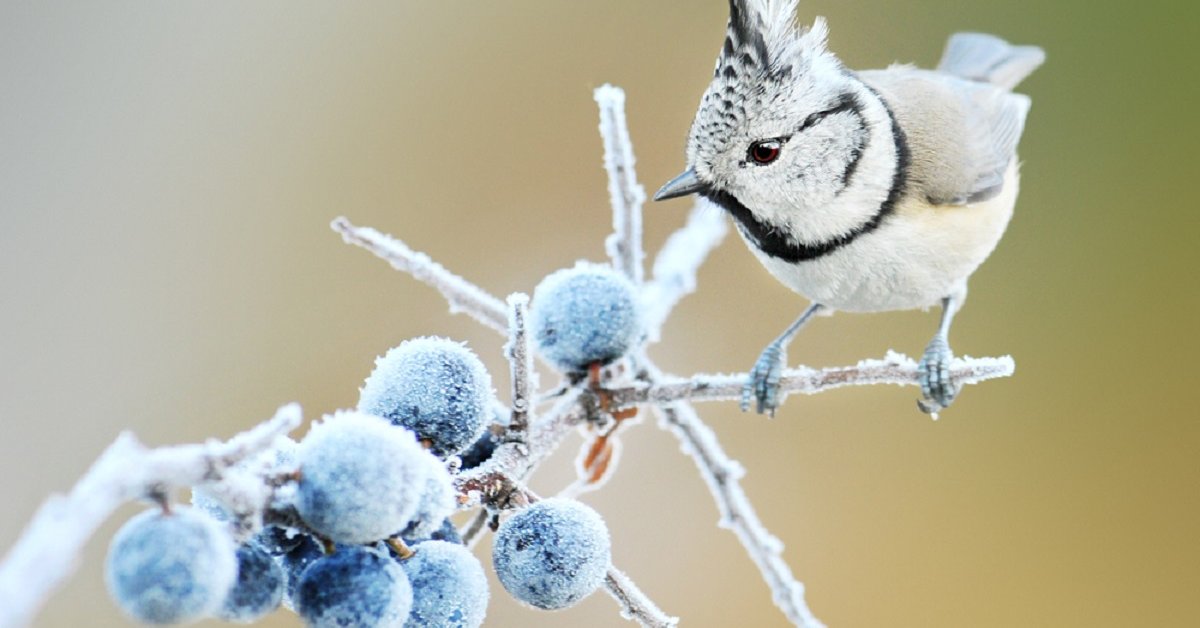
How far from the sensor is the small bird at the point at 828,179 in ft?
3.65

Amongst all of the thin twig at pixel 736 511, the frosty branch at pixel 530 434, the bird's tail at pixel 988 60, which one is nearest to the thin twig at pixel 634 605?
the frosty branch at pixel 530 434

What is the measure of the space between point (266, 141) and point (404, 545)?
187cm

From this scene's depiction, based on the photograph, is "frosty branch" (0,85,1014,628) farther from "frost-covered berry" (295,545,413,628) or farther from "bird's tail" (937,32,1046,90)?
"bird's tail" (937,32,1046,90)

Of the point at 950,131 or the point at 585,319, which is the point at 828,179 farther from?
the point at 585,319

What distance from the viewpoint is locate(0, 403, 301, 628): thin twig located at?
1.07 ft

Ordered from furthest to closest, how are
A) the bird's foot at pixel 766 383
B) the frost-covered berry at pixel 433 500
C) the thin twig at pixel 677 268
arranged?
the thin twig at pixel 677 268
the bird's foot at pixel 766 383
the frost-covered berry at pixel 433 500

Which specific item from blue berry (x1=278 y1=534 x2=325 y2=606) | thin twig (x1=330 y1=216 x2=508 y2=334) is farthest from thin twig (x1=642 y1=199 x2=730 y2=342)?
blue berry (x1=278 y1=534 x2=325 y2=606)

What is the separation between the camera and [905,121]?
130 centimetres

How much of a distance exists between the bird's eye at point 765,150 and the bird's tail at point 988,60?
66 cm

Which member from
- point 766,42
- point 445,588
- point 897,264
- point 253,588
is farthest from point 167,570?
point 897,264

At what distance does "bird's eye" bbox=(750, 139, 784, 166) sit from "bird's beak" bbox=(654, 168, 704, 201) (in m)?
0.07

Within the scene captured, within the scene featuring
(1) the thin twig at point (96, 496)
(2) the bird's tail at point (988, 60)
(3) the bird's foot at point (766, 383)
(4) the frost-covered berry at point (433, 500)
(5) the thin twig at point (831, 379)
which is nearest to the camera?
(1) the thin twig at point (96, 496)

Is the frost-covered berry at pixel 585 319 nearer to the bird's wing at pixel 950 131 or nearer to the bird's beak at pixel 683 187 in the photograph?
the bird's beak at pixel 683 187

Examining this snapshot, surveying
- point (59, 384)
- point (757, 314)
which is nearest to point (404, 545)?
point (757, 314)
